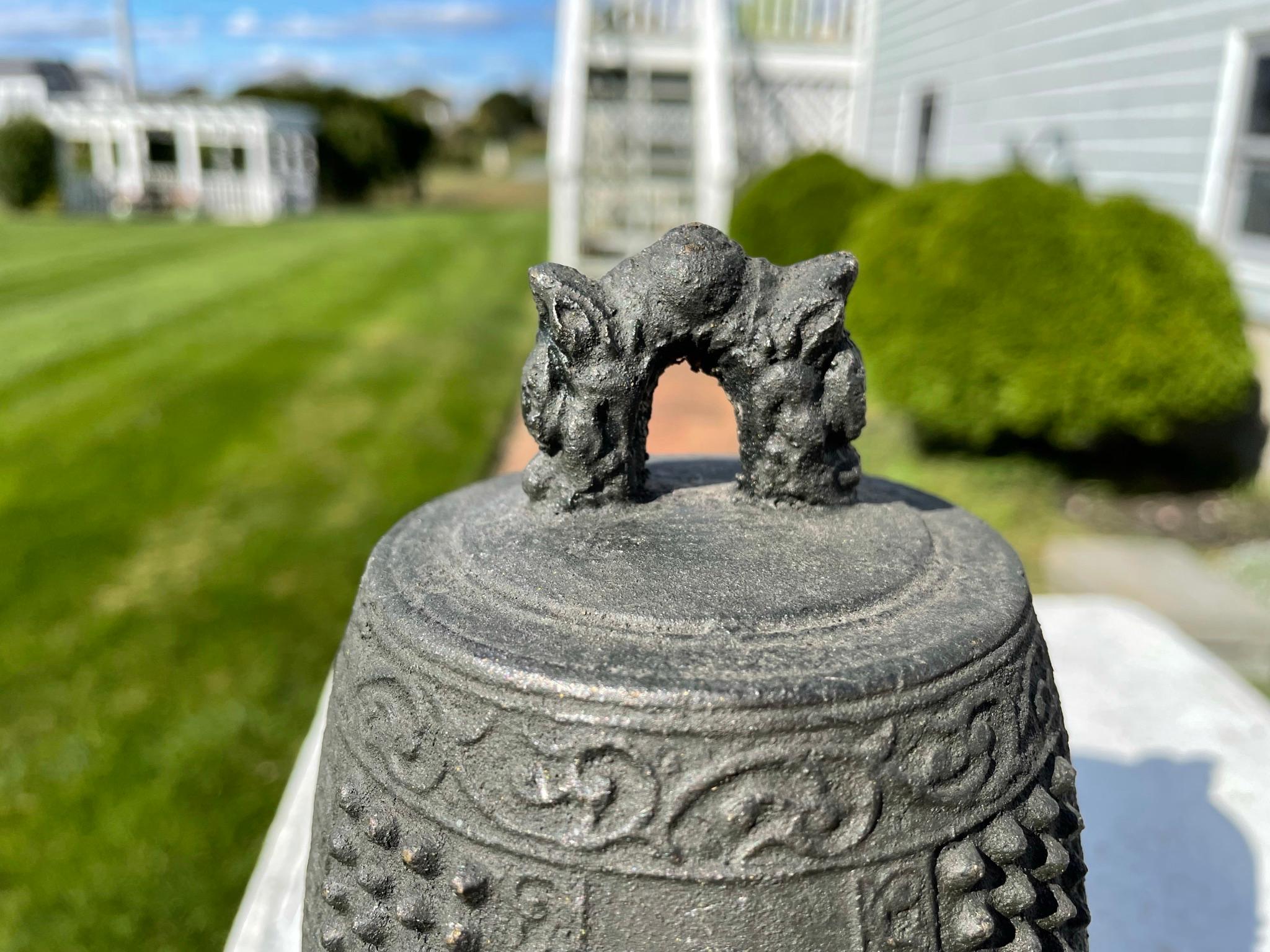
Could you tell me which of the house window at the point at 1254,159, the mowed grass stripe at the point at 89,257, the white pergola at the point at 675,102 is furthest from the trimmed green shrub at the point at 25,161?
the house window at the point at 1254,159

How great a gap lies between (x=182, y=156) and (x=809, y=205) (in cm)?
2113

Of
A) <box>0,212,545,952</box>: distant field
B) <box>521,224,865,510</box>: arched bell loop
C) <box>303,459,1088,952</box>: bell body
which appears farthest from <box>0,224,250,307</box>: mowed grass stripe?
<box>303,459,1088,952</box>: bell body

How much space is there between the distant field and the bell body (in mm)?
1730

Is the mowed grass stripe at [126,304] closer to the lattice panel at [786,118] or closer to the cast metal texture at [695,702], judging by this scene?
the lattice panel at [786,118]

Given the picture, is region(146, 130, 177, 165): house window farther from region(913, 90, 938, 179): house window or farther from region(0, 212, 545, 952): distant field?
region(913, 90, 938, 179): house window

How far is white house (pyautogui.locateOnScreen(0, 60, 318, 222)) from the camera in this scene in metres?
23.6

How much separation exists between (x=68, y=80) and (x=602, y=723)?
37.9 m

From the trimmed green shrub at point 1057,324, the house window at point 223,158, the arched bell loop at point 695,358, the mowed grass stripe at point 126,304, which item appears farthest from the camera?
the house window at point 223,158

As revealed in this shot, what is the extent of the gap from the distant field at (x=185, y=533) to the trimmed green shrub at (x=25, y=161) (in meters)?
14.0

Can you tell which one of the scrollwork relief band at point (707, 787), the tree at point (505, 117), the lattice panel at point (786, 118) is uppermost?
the tree at point (505, 117)

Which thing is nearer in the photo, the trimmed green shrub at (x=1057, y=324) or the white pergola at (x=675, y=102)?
the trimmed green shrub at (x=1057, y=324)

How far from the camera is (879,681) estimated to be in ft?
4.16

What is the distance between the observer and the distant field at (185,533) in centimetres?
295

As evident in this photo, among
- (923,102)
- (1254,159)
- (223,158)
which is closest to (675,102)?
(923,102)
